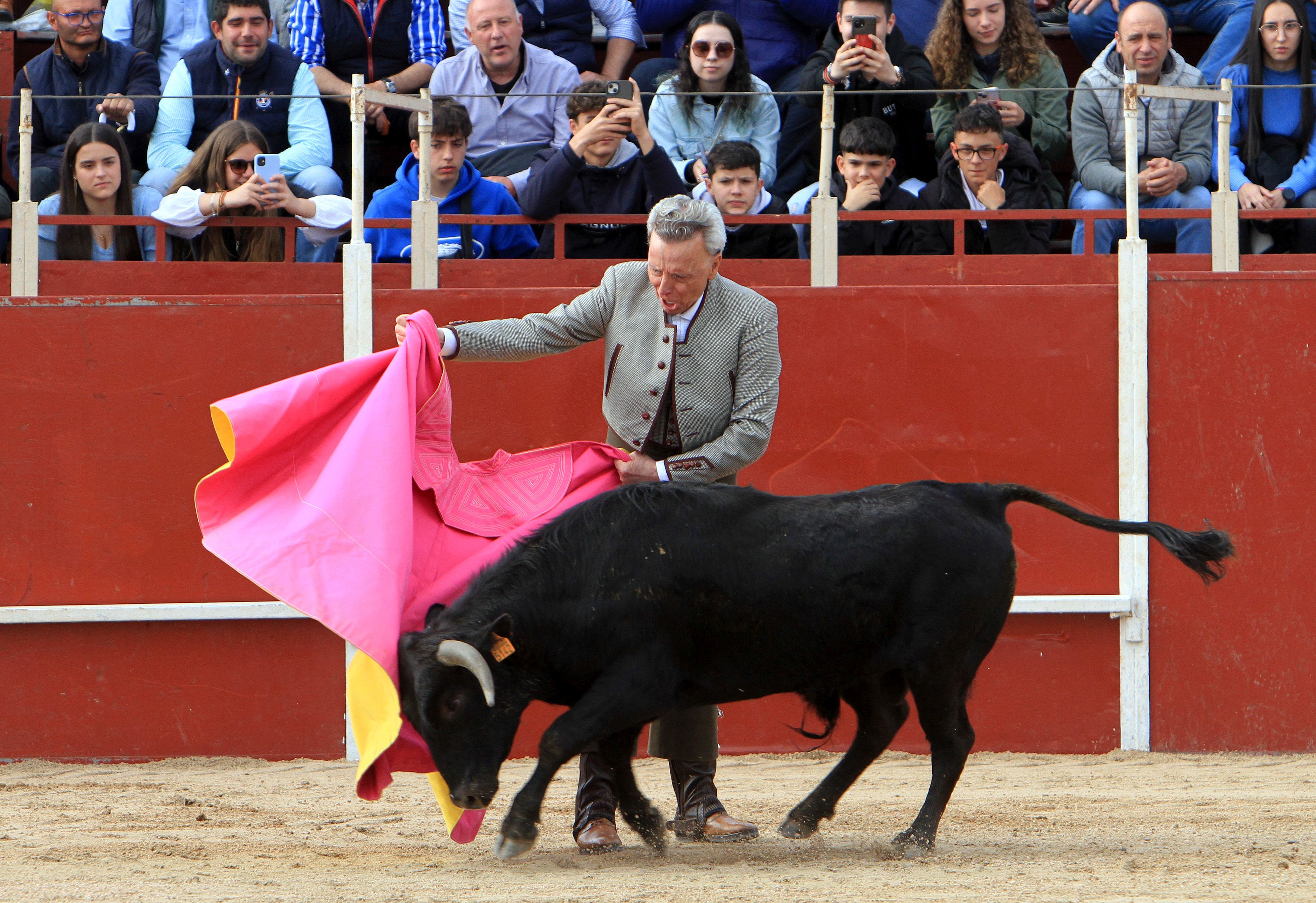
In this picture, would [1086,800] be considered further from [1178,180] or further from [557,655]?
[1178,180]

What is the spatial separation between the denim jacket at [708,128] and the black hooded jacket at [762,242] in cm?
54

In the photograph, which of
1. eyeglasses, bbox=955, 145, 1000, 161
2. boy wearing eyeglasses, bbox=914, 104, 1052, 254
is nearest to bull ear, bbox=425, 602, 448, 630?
boy wearing eyeglasses, bbox=914, 104, 1052, 254

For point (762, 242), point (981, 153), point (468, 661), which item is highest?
point (981, 153)

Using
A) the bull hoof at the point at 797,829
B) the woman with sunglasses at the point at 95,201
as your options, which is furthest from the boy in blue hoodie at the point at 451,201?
the bull hoof at the point at 797,829

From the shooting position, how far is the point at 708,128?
6.95m

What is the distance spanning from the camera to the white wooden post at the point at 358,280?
577 centimetres

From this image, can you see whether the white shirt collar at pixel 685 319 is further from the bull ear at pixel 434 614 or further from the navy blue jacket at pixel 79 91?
the navy blue jacket at pixel 79 91

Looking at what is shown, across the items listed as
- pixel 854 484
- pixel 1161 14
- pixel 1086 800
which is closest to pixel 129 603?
pixel 854 484

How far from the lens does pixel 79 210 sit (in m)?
6.36

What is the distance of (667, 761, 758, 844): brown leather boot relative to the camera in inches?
165

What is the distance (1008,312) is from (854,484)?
92 centimetres

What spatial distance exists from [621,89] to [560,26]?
74.2 inches

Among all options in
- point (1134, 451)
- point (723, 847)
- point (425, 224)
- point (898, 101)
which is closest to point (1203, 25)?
point (898, 101)

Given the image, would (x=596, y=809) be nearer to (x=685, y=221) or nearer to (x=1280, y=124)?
(x=685, y=221)
